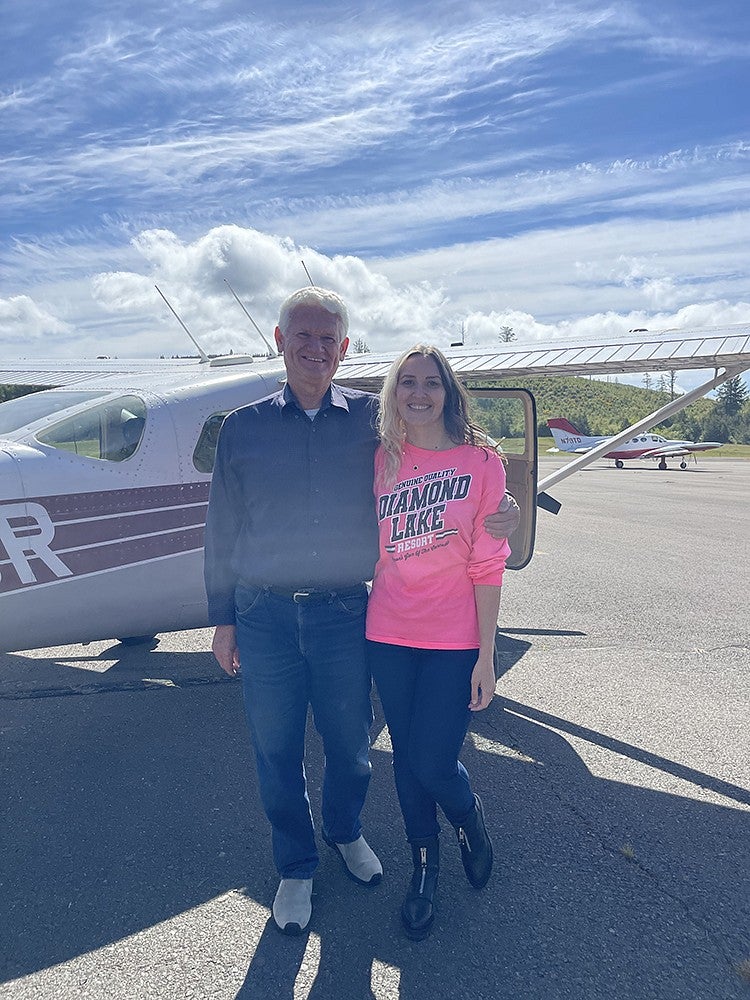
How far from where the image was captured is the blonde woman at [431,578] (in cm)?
254

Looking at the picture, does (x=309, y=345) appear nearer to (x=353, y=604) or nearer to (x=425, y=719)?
(x=353, y=604)

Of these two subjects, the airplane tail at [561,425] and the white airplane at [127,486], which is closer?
the white airplane at [127,486]

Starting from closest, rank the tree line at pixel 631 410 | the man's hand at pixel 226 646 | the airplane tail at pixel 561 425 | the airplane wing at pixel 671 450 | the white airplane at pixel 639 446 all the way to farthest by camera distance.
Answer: the man's hand at pixel 226 646 → the airplane wing at pixel 671 450 → the white airplane at pixel 639 446 → the airplane tail at pixel 561 425 → the tree line at pixel 631 410

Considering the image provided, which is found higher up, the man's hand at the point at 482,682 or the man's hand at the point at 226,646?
the man's hand at the point at 226,646

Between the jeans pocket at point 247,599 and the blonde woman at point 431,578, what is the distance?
0.38 metres

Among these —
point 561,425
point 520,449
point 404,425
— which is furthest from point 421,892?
point 561,425

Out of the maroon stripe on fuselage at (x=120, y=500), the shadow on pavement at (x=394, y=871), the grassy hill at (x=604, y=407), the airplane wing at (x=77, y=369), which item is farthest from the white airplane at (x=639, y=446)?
the shadow on pavement at (x=394, y=871)

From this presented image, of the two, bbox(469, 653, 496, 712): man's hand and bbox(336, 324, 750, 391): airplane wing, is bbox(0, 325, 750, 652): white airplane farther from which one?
bbox(469, 653, 496, 712): man's hand

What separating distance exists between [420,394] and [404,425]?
0.12m

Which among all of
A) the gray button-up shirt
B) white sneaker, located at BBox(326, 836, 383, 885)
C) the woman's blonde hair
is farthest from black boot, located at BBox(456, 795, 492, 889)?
the woman's blonde hair

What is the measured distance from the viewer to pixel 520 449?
213 inches

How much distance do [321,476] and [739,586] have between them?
274 inches

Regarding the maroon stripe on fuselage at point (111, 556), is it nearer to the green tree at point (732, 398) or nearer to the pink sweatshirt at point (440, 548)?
the pink sweatshirt at point (440, 548)

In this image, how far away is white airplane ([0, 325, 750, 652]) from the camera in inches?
153
